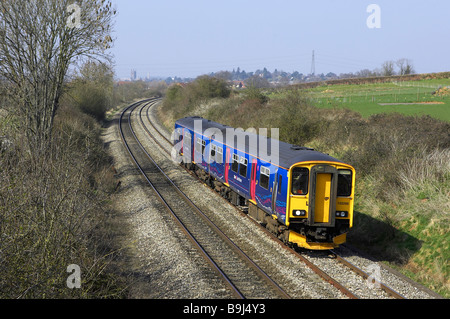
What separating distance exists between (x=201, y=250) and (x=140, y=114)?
4511 cm

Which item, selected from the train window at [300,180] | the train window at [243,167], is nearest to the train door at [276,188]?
the train window at [300,180]

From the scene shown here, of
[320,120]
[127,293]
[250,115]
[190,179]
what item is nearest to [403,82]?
[250,115]

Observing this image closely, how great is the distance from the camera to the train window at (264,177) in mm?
13655

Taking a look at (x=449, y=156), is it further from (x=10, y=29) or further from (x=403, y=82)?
(x=403, y=82)

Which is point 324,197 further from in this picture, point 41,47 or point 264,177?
point 41,47

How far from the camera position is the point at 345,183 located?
496 inches

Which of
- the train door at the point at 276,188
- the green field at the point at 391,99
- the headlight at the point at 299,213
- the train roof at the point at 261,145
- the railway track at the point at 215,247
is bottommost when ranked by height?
the railway track at the point at 215,247

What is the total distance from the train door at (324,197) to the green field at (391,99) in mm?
13328

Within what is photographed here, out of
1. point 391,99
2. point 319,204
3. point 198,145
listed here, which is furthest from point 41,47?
point 391,99

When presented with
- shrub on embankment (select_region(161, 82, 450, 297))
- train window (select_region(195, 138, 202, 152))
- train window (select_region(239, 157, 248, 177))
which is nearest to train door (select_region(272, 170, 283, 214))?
train window (select_region(239, 157, 248, 177))

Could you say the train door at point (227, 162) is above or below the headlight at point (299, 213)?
above

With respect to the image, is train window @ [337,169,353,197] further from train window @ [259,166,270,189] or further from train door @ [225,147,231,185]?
train door @ [225,147,231,185]

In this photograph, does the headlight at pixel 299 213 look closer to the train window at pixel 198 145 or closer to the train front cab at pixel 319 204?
the train front cab at pixel 319 204

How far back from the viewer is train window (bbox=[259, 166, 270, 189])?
13655 millimetres
